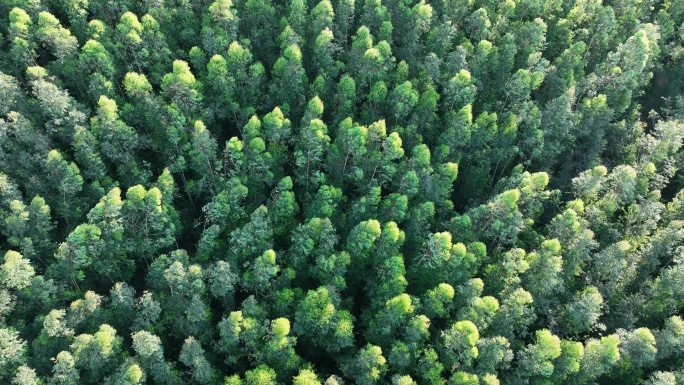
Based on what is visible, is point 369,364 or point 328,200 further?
point 328,200

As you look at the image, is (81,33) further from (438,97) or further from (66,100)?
(438,97)

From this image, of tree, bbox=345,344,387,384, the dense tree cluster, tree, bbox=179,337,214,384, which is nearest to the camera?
tree, bbox=179,337,214,384

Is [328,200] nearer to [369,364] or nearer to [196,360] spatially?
[369,364]

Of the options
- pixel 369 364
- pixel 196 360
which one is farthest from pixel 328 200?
pixel 196 360

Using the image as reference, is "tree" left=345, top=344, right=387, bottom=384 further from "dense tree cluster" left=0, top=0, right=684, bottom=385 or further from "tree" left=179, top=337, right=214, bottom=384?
"tree" left=179, top=337, right=214, bottom=384

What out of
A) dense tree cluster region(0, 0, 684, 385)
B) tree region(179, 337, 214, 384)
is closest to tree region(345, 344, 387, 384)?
dense tree cluster region(0, 0, 684, 385)

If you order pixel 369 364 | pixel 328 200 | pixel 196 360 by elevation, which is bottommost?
pixel 196 360

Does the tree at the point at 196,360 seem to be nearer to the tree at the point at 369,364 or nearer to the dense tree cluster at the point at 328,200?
the dense tree cluster at the point at 328,200

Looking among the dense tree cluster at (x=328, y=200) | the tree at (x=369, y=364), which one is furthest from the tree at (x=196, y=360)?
the tree at (x=369, y=364)

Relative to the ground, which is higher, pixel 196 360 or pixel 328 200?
pixel 328 200
